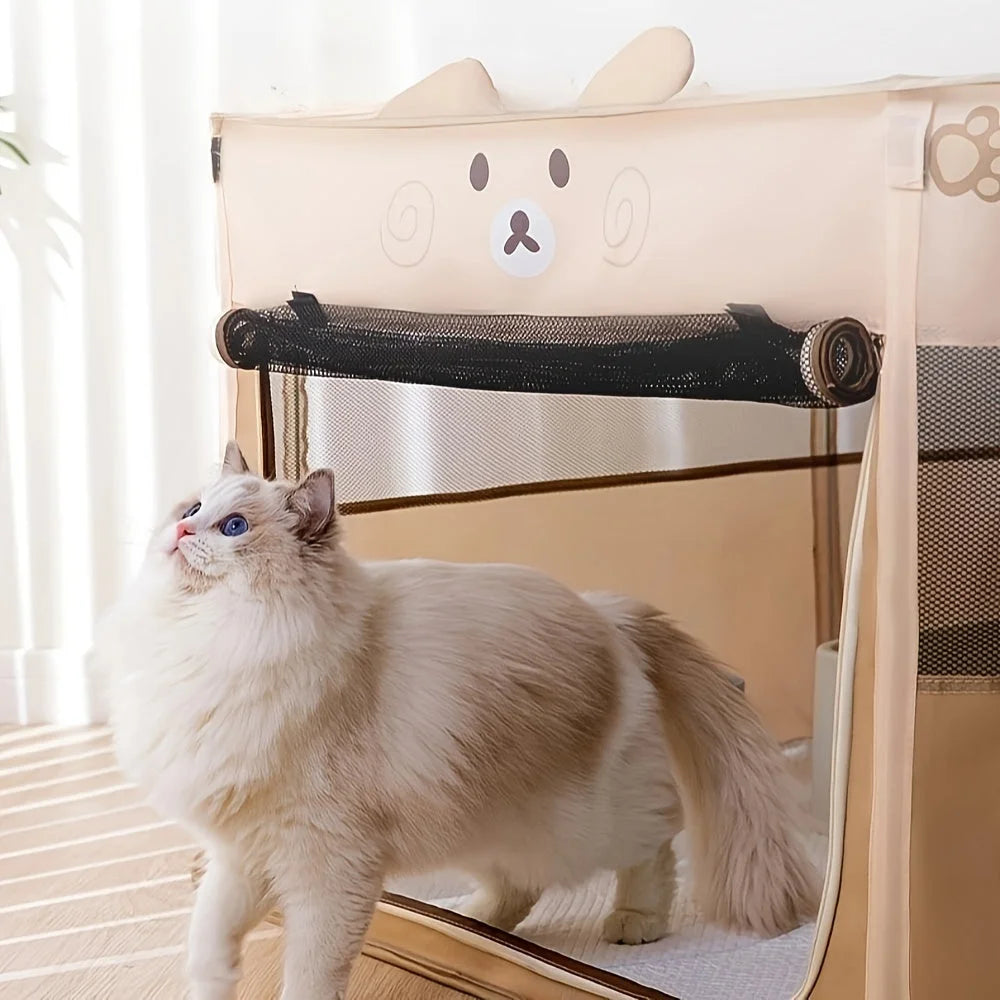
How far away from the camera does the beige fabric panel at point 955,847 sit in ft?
2.83

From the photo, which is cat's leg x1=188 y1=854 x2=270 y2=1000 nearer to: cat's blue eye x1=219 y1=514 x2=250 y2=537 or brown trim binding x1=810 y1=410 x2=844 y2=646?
cat's blue eye x1=219 y1=514 x2=250 y2=537

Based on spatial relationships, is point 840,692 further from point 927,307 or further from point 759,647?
point 759,647

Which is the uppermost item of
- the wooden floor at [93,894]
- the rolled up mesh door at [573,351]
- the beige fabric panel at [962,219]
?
the beige fabric panel at [962,219]

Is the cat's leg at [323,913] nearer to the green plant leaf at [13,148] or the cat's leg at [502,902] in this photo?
the cat's leg at [502,902]

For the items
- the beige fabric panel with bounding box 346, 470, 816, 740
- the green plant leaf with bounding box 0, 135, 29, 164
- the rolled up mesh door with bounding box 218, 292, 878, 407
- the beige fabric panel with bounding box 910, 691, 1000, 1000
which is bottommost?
the beige fabric panel with bounding box 910, 691, 1000, 1000

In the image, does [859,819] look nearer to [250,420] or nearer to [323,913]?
[323,913]

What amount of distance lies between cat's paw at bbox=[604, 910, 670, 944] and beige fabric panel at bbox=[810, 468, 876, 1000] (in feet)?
0.71

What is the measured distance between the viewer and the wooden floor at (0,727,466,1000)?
1202 mm

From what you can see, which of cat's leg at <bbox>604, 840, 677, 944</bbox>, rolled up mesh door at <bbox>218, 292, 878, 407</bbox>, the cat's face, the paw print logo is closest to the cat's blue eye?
the cat's face

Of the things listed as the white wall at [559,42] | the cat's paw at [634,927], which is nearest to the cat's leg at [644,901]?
the cat's paw at [634,927]

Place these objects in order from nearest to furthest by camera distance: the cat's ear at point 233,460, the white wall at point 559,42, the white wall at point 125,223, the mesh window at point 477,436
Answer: the cat's ear at point 233,460, the mesh window at point 477,436, the white wall at point 559,42, the white wall at point 125,223

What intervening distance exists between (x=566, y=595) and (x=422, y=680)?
0.53ft

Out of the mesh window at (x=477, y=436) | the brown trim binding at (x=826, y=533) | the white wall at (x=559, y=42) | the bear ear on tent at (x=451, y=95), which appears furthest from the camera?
the white wall at (x=559, y=42)

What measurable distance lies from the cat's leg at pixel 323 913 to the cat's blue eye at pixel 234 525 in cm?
24
